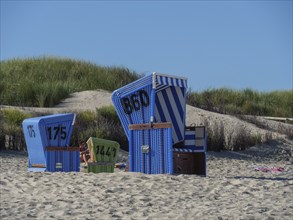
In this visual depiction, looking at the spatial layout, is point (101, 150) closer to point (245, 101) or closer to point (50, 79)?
point (50, 79)

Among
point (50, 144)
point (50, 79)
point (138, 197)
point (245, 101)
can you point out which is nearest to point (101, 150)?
point (50, 144)

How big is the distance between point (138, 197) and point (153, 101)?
367 cm

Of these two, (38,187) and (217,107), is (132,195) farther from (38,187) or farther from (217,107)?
(217,107)

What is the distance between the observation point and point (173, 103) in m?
12.4

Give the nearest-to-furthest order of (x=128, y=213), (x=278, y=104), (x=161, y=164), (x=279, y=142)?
(x=128, y=213), (x=161, y=164), (x=279, y=142), (x=278, y=104)

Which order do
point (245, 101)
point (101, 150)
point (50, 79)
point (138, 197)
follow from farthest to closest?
1. point (245, 101)
2. point (50, 79)
3. point (101, 150)
4. point (138, 197)

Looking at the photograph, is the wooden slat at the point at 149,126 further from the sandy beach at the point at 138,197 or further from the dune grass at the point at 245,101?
the dune grass at the point at 245,101

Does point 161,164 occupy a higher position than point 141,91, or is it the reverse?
point 141,91

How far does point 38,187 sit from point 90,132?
8690 millimetres

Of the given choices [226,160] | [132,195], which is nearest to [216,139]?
[226,160]

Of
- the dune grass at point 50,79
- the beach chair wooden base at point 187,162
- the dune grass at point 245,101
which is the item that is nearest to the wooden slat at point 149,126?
the beach chair wooden base at point 187,162

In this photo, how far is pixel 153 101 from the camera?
11.8 m

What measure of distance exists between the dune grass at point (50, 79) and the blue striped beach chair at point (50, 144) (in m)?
10.1

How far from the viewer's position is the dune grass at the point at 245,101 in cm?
2752
